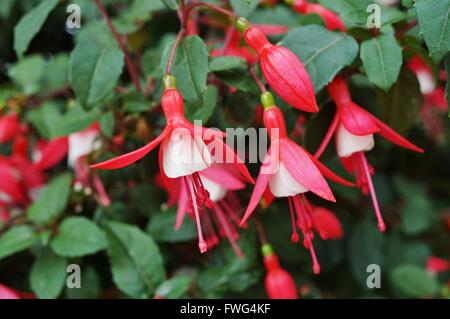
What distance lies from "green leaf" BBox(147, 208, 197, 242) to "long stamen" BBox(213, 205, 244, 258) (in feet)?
0.17

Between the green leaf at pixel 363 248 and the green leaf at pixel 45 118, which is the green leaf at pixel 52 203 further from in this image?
the green leaf at pixel 363 248

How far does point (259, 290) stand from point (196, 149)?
0.35 meters

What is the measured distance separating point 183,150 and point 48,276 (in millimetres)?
330

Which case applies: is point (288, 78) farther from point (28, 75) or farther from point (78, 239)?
point (28, 75)

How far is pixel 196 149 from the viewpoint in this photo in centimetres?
60

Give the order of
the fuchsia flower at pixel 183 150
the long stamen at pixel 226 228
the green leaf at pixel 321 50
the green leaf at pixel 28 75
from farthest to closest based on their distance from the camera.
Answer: the green leaf at pixel 28 75, the long stamen at pixel 226 228, the green leaf at pixel 321 50, the fuchsia flower at pixel 183 150

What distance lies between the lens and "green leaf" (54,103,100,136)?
829 millimetres

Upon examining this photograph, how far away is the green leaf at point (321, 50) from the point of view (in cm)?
70

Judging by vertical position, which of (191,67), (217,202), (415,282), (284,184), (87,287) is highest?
(191,67)

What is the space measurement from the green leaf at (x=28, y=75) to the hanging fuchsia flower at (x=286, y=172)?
0.53 metres

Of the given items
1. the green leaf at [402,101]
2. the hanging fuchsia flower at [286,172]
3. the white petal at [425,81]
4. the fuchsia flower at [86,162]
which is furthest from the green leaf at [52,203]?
the white petal at [425,81]

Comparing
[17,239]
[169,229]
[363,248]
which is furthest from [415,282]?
[17,239]

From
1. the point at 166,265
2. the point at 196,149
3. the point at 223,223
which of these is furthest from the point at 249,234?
the point at 196,149

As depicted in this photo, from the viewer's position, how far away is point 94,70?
780 mm
